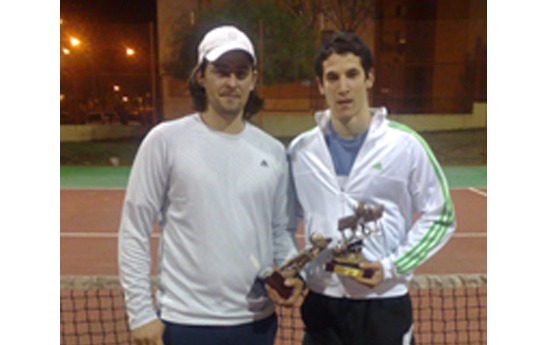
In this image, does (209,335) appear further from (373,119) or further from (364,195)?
(373,119)

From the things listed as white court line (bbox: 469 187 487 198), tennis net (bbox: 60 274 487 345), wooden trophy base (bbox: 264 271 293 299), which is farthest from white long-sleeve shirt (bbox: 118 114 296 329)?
white court line (bbox: 469 187 487 198)

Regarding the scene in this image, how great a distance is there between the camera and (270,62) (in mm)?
12367

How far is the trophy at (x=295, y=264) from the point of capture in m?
1.56

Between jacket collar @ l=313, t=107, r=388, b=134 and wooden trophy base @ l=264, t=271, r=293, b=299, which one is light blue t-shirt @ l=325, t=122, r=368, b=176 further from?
wooden trophy base @ l=264, t=271, r=293, b=299

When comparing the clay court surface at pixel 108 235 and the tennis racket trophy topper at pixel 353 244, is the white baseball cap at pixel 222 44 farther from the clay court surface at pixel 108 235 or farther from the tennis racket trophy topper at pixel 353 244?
the clay court surface at pixel 108 235

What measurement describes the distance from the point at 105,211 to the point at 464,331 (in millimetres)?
5658

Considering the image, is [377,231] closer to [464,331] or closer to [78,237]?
[464,331]

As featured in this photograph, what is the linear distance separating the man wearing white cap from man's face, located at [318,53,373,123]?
267 millimetres

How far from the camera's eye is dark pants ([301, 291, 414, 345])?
5.72ft

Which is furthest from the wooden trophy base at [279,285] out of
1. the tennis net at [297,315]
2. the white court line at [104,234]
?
the white court line at [104,234]

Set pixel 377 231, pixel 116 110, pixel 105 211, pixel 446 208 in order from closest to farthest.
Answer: pixel 377 231 < pixel 446 208 < pixel 105 211 < pixel 116 110

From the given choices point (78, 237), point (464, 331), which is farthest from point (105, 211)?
point (464, 331)

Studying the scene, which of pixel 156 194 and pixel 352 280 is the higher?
pixel 156 194

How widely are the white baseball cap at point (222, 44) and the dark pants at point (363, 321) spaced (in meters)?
0.89
